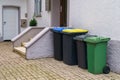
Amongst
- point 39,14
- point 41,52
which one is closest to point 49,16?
point 39,14

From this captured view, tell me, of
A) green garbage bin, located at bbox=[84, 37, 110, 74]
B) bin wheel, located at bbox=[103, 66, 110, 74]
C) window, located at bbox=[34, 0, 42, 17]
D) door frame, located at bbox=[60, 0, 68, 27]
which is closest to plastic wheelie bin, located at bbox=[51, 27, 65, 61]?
green garbage bin, located at bbox=[84, 37, 110, 74]

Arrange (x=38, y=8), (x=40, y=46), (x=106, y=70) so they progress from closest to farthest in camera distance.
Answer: (x=106, y=70) < (x=40, y=46) < (x=38, y=8)

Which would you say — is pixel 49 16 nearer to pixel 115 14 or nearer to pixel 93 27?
pixel 93 27

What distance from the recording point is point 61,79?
254 inches

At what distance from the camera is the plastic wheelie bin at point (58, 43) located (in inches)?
353

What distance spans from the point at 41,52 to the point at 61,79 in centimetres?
337

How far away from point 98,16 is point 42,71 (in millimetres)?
2668

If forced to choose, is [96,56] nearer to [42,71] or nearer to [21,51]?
[42,71]

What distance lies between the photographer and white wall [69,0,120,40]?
7086 millimetres

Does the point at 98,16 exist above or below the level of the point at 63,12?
below

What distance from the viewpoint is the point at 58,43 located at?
9.08 m

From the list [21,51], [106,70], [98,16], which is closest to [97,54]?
[106,70]

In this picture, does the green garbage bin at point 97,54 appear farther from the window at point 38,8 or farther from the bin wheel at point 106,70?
the window at point 38,8

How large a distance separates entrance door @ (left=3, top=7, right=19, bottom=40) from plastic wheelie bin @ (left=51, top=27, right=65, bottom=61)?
27.5ft
